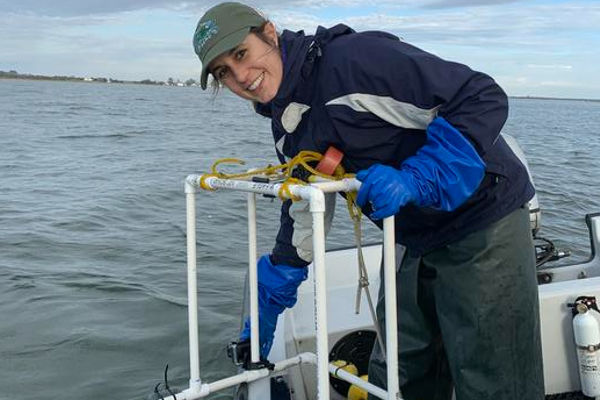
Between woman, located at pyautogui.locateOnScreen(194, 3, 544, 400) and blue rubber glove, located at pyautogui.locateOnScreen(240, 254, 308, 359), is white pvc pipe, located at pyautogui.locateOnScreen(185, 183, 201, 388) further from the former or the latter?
woman, located at pyautogui.locateOnScreen(194, 3, 544, 400)

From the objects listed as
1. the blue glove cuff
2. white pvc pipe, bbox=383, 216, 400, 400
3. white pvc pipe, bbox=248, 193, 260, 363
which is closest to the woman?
the blue glove cuff

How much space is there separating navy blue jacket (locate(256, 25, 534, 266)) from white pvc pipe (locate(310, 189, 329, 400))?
0.31 meters

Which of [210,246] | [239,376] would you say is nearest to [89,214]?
[210,246]

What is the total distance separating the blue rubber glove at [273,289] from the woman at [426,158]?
472mm

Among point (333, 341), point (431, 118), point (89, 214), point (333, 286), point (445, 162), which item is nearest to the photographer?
point (445, 162)

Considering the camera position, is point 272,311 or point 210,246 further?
point 210,246

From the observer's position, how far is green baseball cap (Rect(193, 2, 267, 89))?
221cm

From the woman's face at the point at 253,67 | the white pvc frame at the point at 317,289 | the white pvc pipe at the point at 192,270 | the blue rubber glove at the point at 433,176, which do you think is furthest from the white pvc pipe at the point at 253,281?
the blue rubber glove at the point at 433,176

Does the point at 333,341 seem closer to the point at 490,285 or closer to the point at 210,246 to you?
the point at 490,285

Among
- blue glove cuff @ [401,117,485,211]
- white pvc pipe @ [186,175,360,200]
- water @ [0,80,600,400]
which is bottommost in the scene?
water @ [0,80,600,400]

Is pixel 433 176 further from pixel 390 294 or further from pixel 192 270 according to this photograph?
pixel 192 270

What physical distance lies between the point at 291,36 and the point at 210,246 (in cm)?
737

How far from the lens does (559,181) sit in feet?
52.9

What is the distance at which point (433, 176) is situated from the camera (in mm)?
2107
